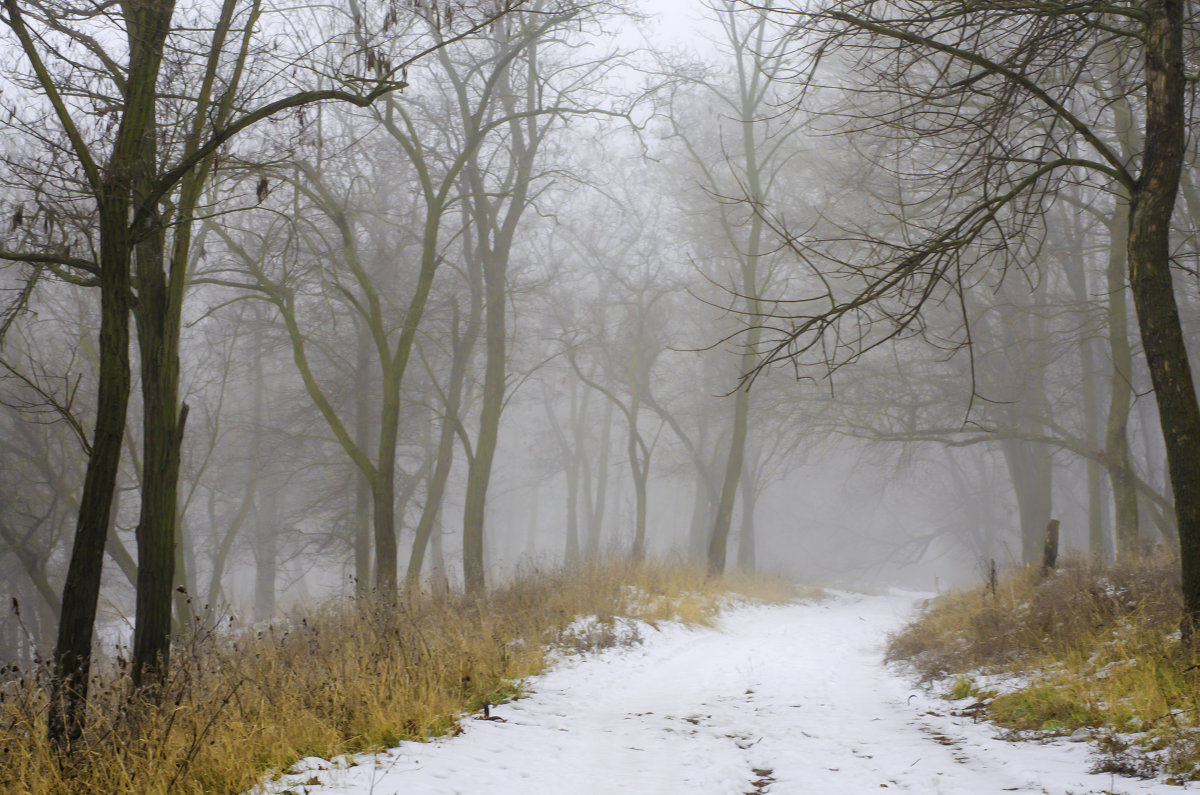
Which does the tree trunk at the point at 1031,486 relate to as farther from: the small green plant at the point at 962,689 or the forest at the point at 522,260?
the small green plant at the point at 962,689

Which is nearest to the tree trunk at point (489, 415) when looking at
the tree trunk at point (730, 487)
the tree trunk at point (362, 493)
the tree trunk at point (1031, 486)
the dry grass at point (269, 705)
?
the tree trunk at point (362, 493)

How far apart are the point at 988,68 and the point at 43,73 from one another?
6.13 metres

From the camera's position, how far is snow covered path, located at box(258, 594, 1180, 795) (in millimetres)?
4086

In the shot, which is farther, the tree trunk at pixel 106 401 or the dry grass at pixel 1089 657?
the tree trunk at pixel 106 401

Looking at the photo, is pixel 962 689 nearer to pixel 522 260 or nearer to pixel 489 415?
pixel 489 415

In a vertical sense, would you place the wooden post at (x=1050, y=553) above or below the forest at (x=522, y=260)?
below

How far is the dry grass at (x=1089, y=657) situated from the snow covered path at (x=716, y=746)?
0.31 meters

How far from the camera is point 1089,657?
20.5 feet

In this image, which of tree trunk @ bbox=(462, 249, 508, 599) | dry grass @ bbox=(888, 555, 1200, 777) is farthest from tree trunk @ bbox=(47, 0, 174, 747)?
tree trunk @ bbox=(462, 249, 508, 599)

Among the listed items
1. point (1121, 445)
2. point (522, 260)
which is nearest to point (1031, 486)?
point (1121, 445)

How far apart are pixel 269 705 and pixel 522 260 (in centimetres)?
1573

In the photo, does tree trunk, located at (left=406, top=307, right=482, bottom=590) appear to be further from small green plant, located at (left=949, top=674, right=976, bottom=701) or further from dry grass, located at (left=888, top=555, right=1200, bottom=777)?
small green plant, located at (left=949, top=674, right=976, bottom=701)

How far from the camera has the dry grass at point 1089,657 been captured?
444 centimetres

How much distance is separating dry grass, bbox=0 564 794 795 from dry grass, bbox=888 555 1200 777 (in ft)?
12.8
